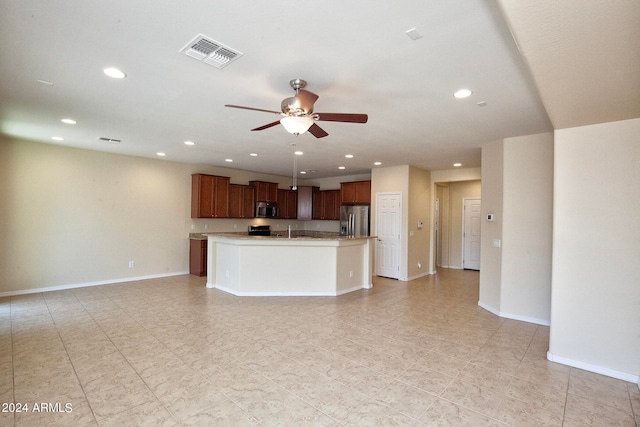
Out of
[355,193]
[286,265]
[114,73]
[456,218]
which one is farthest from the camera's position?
[456,218]

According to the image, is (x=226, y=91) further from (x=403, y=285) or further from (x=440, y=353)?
(x=403, y=285)

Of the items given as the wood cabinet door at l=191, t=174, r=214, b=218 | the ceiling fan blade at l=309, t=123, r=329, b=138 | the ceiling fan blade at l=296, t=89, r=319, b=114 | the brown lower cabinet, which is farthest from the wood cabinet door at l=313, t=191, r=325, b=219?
the ceiling fan blade at l=296, t=89, r=319, b=114

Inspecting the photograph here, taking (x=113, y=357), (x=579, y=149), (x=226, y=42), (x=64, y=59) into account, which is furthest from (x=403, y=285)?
(x=64, y=59)

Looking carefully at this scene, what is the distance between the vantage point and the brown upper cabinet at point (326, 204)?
29.4ft

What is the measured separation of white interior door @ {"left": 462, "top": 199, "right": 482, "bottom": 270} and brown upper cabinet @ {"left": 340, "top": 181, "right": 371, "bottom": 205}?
3.01 metres

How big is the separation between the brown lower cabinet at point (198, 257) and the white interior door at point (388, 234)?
4.12 metres

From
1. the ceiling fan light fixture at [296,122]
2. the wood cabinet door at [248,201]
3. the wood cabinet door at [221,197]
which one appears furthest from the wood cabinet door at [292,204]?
the ceiling fan light fixture at [296,122]

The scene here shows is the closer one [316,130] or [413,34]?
[413,34]

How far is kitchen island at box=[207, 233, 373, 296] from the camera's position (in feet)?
17.5

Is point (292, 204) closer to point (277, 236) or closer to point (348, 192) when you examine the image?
point (348, 192)

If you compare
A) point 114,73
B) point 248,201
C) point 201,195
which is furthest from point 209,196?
point 114,73

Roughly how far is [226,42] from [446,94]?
6.78ft

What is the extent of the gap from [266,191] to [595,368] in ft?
24.0

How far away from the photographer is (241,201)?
809 centimetres
